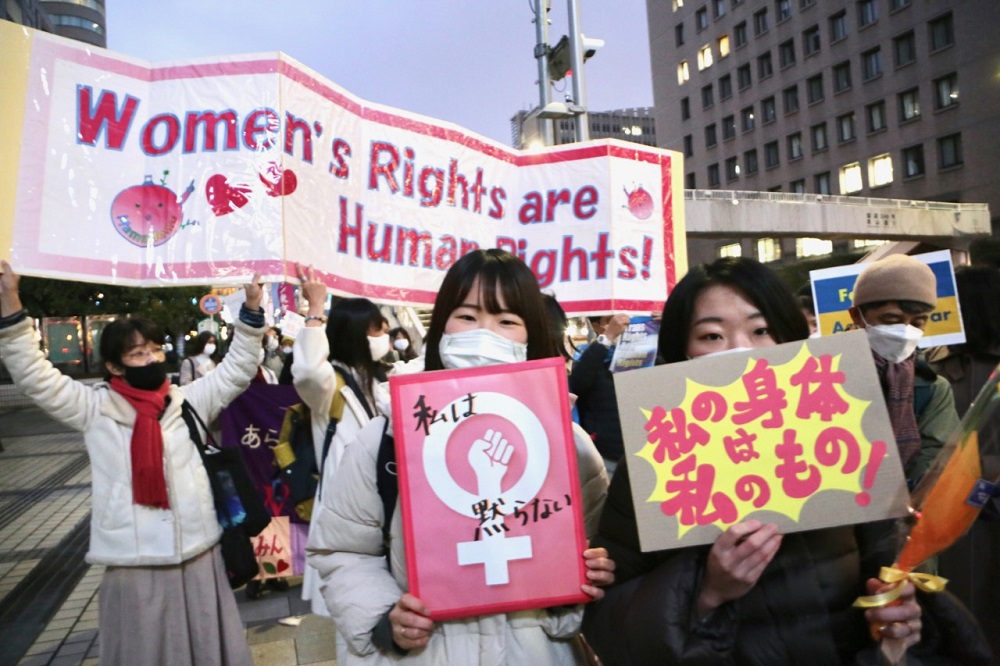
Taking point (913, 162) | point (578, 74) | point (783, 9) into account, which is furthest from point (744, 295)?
point (783, 9)

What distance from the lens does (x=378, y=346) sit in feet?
12.4

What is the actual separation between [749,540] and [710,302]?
584 mm

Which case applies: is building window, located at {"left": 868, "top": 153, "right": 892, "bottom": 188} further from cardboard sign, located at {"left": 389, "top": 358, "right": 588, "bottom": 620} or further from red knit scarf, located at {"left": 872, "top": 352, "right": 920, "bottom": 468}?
cardboard sign, located at {"left": 389, "top": 358, "right": 588, "bottom": 620}

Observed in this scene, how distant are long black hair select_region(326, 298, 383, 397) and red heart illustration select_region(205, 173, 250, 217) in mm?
987

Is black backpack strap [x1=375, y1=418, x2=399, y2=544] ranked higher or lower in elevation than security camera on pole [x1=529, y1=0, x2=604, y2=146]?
lower

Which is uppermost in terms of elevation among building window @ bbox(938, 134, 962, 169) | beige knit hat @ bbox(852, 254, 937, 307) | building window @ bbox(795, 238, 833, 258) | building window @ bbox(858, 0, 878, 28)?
building window @ bbox(858, 0, 878, 28)

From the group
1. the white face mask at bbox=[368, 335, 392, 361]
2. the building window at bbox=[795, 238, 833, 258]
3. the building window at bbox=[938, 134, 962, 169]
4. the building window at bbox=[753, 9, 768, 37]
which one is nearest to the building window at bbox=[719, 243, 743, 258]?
the building window at bbox=[795, 238, 833, 258]

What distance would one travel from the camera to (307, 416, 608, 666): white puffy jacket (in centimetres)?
155

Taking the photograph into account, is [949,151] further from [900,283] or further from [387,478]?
[387,478]

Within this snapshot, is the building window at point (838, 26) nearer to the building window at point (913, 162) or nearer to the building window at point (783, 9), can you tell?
the building window at point (783, 9)

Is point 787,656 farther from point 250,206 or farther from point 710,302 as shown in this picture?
point 250,206

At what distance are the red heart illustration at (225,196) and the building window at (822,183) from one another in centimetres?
4876

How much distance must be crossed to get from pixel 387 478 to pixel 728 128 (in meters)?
55.9

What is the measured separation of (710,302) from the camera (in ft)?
5.47
